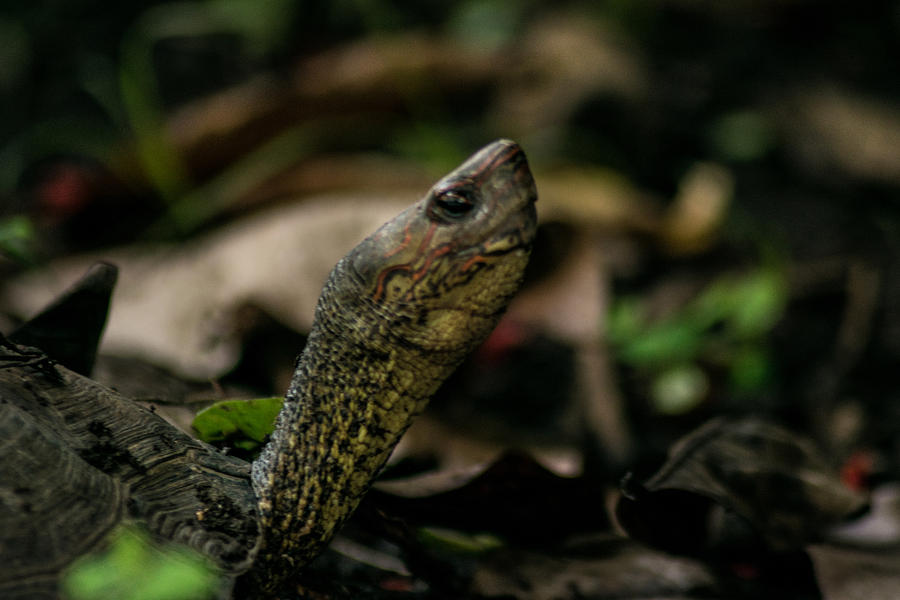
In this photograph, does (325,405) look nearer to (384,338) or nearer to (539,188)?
(384,338)

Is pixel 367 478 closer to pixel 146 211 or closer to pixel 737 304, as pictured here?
pixel 737 304

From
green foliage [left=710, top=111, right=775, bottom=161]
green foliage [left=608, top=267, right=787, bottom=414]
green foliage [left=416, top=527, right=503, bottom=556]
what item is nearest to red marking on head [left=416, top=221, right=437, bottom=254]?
green foliage [left=416, top=527, right=503, bottom=556]

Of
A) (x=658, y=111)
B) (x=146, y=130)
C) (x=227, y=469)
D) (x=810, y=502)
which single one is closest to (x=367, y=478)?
(x=227, y=469)

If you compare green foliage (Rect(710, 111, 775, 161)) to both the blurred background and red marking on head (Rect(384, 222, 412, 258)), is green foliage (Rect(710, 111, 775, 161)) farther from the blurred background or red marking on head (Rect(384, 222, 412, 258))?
red marking on head (Rect(384, 222, 412, 258))

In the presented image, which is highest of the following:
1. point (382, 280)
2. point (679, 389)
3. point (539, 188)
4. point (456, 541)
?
point (382, 280)

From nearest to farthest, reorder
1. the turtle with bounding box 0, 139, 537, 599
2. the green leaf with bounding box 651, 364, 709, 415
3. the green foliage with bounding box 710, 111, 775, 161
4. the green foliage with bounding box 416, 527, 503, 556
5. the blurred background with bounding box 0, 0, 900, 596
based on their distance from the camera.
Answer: the turtle with bounding box 0, 139, 537, 599 → the green foliage with bounding box 416, 527, 503, 556 → the blurred background with bounding box 0, 0, 900, 596 → the green leaf with bounding box 651, 364, 709, 415 → the green foliage with bounding box 710, 111, 775, 161

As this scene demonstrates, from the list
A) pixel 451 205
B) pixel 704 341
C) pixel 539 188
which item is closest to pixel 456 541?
pixel 451 205

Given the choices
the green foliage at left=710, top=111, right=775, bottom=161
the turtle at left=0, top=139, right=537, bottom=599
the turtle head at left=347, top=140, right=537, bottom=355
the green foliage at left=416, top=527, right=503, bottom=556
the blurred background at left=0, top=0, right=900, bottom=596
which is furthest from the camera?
the green foliage at left=710, top=111, right=775, bottom=161
